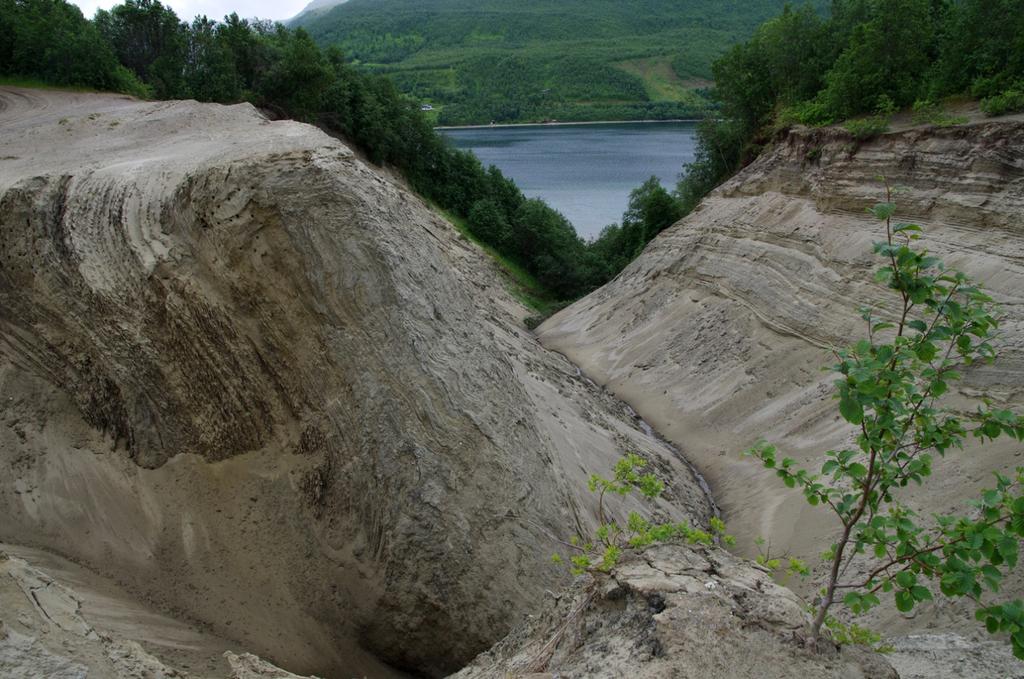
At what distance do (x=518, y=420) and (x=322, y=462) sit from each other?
281 centimetres

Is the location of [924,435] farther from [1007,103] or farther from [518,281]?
[518,281]

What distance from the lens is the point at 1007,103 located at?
1705cm

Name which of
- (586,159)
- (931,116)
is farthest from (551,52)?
(931,116)

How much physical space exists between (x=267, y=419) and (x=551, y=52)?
130m

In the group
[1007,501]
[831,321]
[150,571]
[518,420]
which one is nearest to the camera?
[1007,501]

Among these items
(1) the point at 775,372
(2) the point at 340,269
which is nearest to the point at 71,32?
(2) the point at 340,269

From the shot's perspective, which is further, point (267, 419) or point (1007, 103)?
point (1007, 103)

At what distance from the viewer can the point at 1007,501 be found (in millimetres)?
4176

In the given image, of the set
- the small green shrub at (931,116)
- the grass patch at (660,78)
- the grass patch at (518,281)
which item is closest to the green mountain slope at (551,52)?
the grass patch at (660,78)

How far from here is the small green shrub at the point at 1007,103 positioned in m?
17.0

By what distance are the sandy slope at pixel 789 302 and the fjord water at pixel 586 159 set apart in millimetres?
24619

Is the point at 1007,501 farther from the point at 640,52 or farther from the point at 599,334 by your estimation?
the point at 640,52

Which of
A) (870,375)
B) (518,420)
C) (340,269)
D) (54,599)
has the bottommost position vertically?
(518,420)

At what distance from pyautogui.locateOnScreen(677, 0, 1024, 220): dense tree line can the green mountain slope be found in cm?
6185
